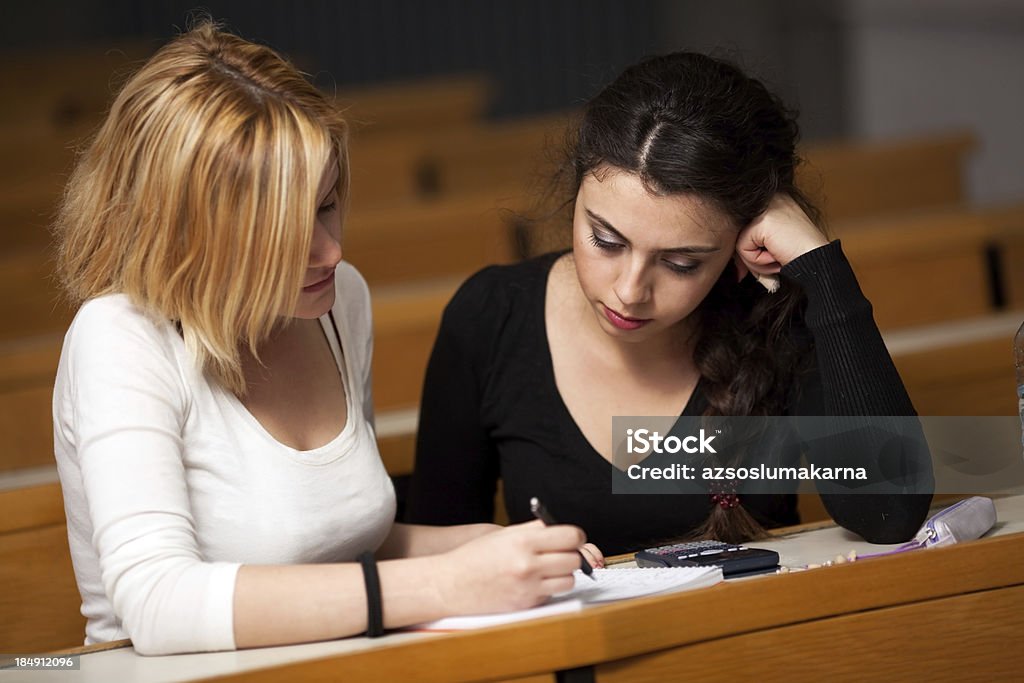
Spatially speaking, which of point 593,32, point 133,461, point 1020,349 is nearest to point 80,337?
point 133,461

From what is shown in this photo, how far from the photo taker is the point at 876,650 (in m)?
1.13

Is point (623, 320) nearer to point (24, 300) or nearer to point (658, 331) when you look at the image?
point (658, 331)

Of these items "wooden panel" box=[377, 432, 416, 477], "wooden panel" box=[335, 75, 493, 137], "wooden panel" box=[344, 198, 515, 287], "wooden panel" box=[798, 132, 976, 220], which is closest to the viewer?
"wooden panel" box=[377, 432, 416, 477]

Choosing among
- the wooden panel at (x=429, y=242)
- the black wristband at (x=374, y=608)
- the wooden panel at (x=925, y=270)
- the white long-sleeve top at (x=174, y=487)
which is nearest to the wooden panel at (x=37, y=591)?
the white long-sleeve top at (x=174, y=487)

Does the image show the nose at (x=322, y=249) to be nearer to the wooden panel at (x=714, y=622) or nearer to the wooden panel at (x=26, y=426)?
the wooden panel at (x=714, y=622)

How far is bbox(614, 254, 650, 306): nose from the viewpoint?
1.40 meters

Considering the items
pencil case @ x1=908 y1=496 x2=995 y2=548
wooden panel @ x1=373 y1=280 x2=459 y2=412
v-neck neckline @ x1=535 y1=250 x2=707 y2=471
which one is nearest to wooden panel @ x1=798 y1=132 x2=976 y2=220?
wooden panel @ x1=373 y1=280 x2=459 y2=412

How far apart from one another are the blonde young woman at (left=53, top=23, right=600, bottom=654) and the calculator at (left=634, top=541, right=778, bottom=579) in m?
0.18

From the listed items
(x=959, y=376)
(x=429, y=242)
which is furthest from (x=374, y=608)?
(x=429, y=242)

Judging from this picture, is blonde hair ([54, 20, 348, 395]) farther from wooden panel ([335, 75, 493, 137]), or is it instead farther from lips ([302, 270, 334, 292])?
wooden panel ([335, 75, 493, 137])

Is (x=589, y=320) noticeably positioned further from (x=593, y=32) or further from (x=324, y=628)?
(x=593, y=32)

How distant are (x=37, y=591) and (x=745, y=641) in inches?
36.4

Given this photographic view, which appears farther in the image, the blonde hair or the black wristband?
the blonde hair

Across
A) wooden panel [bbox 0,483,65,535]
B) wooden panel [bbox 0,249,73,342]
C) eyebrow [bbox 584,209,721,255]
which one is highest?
wooden panel [bbox 0,249,73,342]
